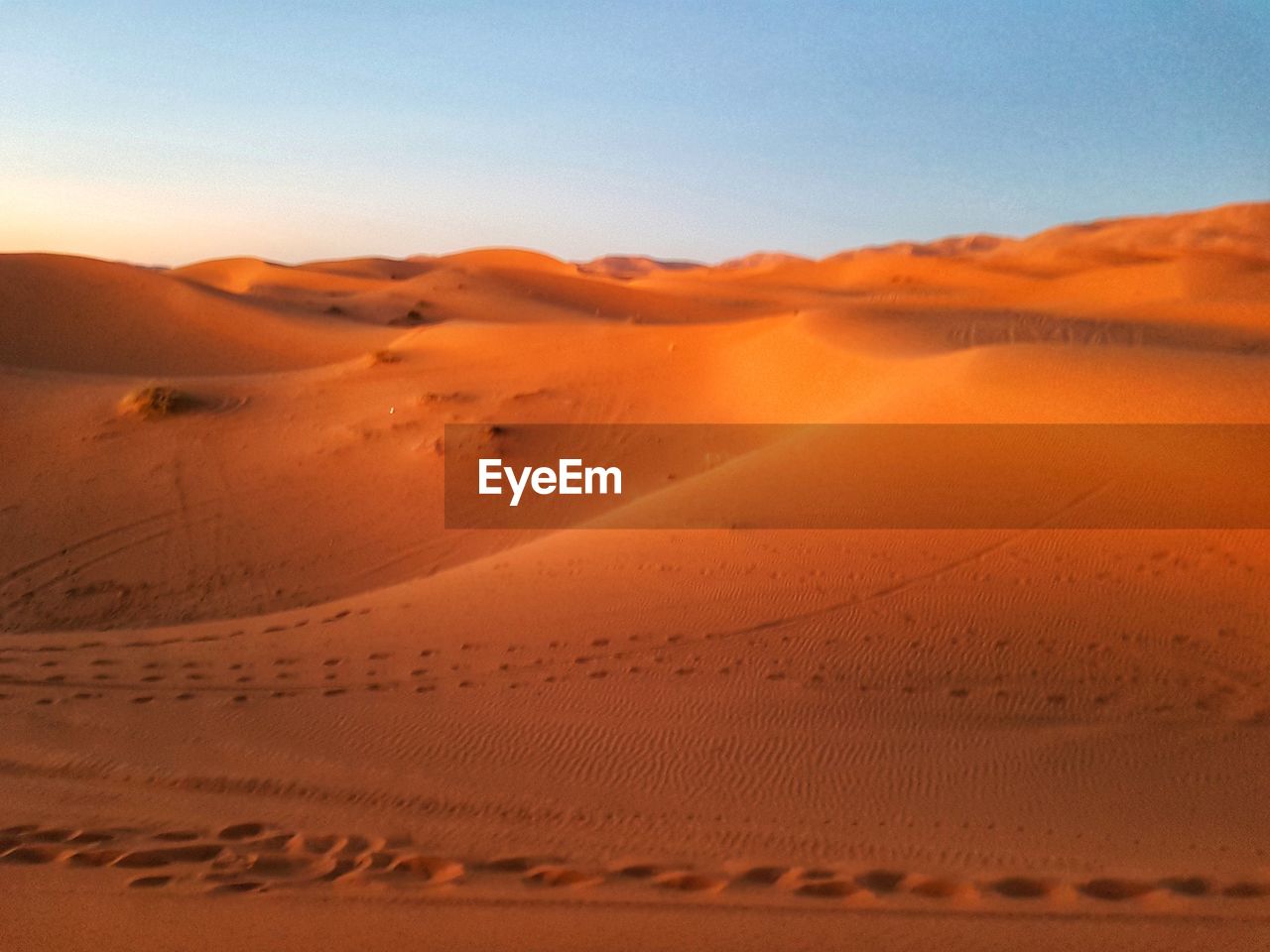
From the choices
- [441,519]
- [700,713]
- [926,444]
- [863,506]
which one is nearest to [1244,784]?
[700,713]

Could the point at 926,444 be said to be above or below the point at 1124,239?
below

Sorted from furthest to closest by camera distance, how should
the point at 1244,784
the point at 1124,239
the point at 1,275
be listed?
1. the point at 1124,239
2. the point at 1,275
3. the point at 1244,784

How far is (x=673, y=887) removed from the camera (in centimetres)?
392

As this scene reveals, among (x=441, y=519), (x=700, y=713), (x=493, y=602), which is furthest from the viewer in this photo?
(x=441, y=519)

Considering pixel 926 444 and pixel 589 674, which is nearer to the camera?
pixel 589 674

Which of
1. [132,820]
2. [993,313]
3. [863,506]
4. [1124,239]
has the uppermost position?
[1124,239]

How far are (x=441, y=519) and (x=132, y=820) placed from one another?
309 inches

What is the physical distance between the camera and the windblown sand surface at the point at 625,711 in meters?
3.81

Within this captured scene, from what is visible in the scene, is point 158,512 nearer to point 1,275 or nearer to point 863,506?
point 863,506

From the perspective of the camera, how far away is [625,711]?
19.3 ft

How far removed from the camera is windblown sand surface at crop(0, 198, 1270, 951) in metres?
3.81

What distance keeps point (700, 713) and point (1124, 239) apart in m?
80.7

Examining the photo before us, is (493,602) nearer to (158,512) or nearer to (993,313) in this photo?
(158,512)

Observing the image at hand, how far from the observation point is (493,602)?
8016 millimetres
